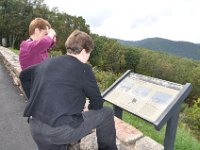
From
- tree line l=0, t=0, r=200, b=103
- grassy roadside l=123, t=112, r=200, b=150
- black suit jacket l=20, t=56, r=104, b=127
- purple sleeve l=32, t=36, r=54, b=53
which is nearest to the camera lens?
black suit jacket l=20, t=56, r=104, b=127

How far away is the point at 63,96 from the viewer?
3312mm

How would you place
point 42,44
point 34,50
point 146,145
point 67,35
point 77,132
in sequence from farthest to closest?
point 67,35 < point 34,50 < point 42,44 < point 146,145 < point 77,132

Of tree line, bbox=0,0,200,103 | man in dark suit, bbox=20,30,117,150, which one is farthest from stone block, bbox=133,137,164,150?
tree line, bbox=0,0,200,103

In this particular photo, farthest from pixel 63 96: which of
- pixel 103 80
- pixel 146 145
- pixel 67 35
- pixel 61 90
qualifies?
pixel 67 35

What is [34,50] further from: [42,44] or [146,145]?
[146,145]

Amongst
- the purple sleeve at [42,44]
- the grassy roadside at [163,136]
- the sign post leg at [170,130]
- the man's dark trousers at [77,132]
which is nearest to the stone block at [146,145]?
the sign post leg at [170,130]

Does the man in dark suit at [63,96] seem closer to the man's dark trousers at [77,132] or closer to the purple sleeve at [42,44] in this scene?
the man's dark trousers at [77,132]

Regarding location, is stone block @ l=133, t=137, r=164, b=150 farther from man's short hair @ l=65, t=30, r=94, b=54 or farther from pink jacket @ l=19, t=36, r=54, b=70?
pink jacket @ l=19, t=36, r=54, b=70

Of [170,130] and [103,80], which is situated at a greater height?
[170,130]

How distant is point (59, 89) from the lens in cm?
332

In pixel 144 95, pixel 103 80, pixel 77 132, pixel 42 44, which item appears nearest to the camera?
pixel 77 132

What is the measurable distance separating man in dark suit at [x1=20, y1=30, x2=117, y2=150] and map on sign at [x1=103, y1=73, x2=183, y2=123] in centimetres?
84

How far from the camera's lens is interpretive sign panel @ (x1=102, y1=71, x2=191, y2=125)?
400 centimetres

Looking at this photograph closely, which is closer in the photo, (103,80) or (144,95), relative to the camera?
(144,95)
